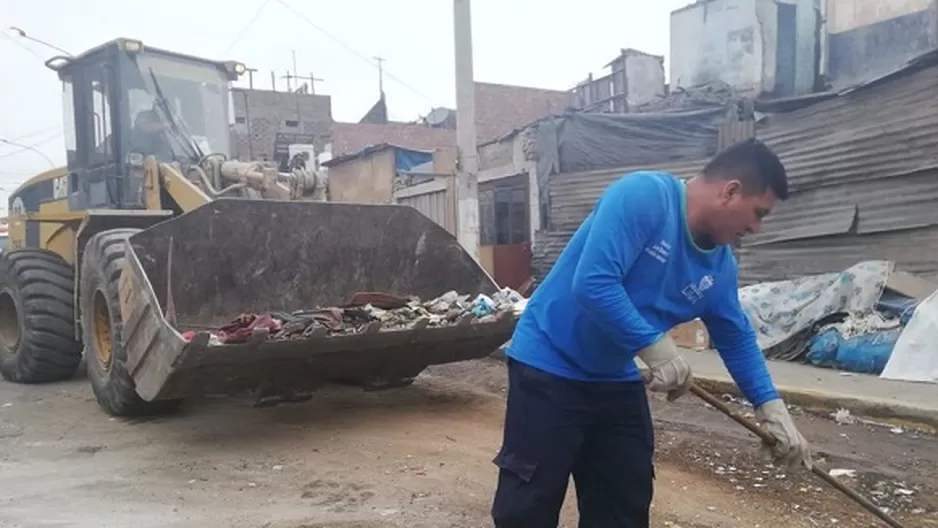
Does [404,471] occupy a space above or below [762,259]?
below

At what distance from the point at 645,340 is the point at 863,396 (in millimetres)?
3948

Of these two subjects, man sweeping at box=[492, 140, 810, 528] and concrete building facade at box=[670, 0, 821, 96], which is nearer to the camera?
man sweeping at box=[492, 140, 810, 528]

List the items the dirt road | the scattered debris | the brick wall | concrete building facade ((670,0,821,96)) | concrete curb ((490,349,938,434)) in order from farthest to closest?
the brick wall < concrete building facade ((670,0,821,96)) < the scattered debris < concrete curb ((490,349,938,434)) < the dirt road

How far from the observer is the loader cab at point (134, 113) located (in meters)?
6.53

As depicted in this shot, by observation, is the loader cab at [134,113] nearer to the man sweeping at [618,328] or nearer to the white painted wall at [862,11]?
the man sweeping at [618,328]

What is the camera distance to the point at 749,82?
1445 cm

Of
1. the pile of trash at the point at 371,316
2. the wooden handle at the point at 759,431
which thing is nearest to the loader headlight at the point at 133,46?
the pile of trash at the point at 371,316

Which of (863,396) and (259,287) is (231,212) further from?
(863,396)

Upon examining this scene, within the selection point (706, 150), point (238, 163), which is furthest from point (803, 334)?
point (238, 163)

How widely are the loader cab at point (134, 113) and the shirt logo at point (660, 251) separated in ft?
17.5

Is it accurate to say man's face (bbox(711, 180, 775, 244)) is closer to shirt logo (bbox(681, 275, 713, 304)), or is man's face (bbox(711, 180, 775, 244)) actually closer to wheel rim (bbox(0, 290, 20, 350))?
shirt logo (bbox(681, 275, 713, 304))

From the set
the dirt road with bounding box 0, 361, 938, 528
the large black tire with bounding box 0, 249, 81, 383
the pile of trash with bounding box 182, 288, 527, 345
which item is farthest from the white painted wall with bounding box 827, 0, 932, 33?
the large black tire with bounding box 0, 249, 81, 383

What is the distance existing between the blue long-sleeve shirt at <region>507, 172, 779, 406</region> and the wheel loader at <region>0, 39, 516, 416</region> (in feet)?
7.35

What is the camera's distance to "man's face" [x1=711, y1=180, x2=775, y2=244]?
7.13 ft
